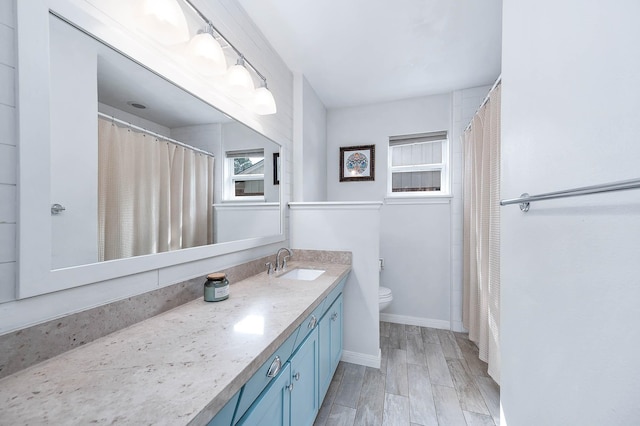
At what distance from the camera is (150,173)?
102 centimetres

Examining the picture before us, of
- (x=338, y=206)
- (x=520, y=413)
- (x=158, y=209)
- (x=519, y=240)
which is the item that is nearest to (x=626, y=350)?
(x=519, y=240)

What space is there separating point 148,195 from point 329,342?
1.38 meters

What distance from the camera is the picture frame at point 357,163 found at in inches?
116

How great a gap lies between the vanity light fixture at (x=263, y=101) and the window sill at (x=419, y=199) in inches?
70.0

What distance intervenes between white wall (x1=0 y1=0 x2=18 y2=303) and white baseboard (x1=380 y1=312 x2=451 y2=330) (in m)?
2.91

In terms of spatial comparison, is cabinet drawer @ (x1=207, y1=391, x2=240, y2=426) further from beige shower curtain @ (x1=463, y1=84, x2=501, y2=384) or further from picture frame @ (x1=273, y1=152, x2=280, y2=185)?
beige shower curtain @ (x1=463, y1=84, x2=501, y2=384)

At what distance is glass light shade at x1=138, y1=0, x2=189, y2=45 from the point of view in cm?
93

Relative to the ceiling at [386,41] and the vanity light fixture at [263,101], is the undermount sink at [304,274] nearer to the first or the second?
the vanity light fixture at [263,101]

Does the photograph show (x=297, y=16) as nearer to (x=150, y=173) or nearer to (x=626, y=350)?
(x=150, y=173)

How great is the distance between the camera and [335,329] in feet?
5.78

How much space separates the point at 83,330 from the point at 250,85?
1414 mm

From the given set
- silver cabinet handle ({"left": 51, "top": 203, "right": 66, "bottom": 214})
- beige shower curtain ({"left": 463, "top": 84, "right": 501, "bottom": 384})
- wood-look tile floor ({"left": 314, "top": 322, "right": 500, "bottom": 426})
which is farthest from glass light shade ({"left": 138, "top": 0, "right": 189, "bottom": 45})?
wood-look tile floor ({"left": 314, "top": 322, "right": 500, "bottom": 426})

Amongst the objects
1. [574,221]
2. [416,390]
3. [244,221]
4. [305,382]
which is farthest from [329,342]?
[574,221]

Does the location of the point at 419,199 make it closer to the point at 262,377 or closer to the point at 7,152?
the point at 262,377
